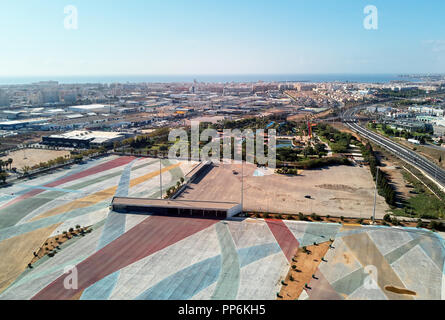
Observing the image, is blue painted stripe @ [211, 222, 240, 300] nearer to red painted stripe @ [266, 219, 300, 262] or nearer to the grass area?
red painted stripe @ [266, 219, 300, 262]

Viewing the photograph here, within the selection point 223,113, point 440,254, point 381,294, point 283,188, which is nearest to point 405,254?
point 440,254

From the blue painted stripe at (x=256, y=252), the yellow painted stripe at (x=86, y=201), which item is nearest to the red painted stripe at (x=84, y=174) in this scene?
the yellow painted stripe at (x=86, y=201)

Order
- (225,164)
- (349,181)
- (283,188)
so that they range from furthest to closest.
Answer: (225,164) → (349,181) → (283,188)

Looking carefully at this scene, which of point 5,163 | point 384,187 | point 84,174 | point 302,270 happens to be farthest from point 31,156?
point 384,187

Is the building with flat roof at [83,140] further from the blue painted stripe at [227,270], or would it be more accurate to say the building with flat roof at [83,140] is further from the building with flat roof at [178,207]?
the blue painted stripe at [227,270]

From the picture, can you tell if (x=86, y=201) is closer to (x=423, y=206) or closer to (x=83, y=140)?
(x=83, y=140)
